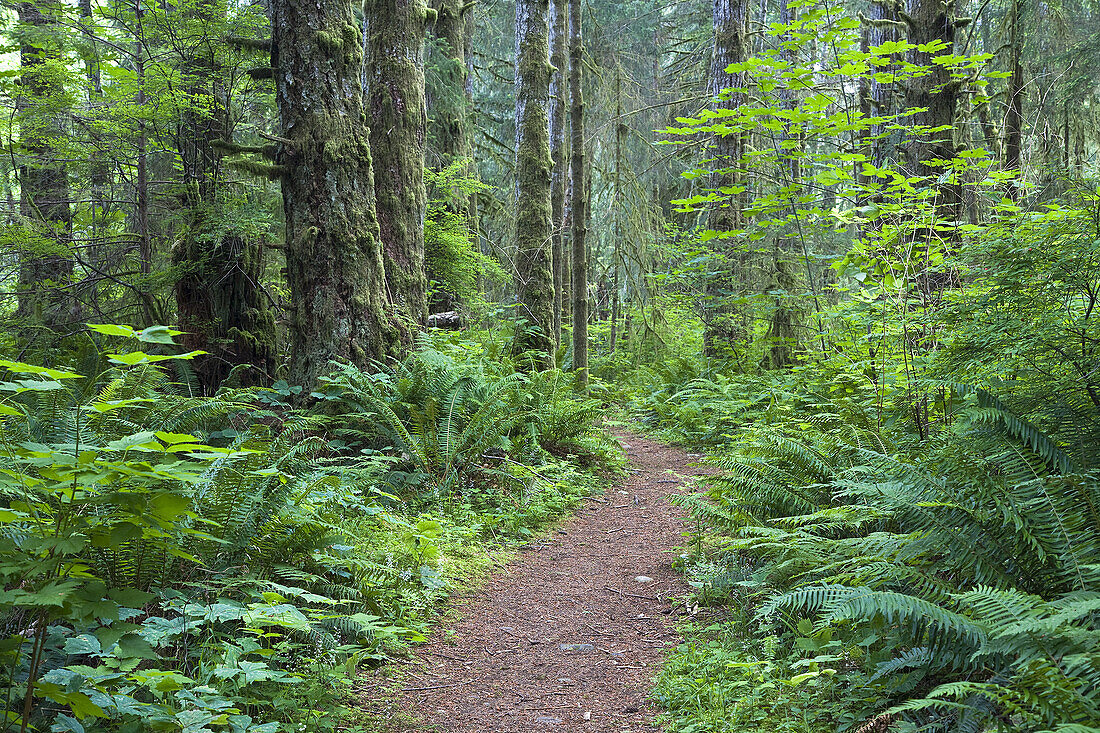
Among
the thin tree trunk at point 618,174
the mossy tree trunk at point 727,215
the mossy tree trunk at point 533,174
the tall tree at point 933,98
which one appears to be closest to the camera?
the tall tree at point 933,98

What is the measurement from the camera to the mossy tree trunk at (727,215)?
10.5 m

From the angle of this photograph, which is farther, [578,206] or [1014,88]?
[578,206]

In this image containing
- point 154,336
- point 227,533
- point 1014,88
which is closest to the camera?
point 154,336

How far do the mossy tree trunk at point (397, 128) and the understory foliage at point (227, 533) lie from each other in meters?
1.90

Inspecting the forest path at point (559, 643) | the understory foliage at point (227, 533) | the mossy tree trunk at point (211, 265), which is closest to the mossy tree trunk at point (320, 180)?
the understory foliage at point (227, 533)

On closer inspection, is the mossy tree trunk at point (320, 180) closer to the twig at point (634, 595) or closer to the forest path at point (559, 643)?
the forest path at point (559, 643)

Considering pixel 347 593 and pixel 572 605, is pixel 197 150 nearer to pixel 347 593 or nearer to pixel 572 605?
pixel 347 593

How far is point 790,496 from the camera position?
13.9 ft

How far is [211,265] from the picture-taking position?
698cm

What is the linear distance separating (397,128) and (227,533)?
251 inches

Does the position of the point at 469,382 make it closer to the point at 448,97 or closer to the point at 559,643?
the point at 559,643

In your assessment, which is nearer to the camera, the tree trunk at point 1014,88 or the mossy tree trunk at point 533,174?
the tree trunk at point 1014,88

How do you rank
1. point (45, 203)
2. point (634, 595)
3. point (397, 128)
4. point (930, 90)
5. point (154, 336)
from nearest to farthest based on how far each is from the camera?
1. point (154, 336)
2. point (634, 595)
3. point (930, 90)
4. point (45, 203)
5. point (397, 128)

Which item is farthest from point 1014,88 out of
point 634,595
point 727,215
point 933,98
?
point 634,595
